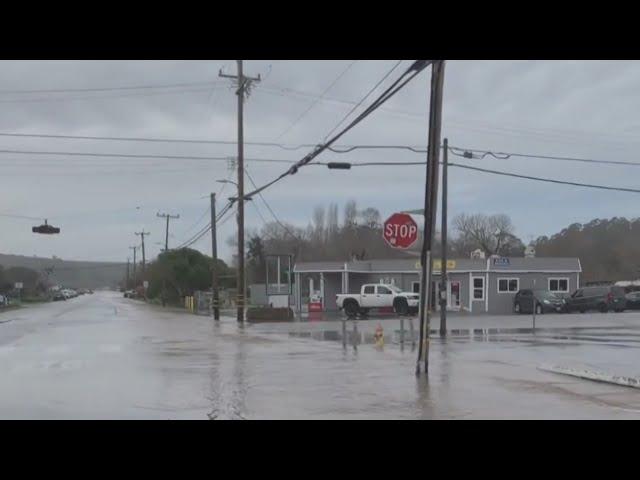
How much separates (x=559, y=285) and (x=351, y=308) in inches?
686

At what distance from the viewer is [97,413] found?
33.1 feet

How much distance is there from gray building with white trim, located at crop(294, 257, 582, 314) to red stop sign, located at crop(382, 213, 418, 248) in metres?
30.9

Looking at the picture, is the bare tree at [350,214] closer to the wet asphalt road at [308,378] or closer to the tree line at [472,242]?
the tree line at [472,242]

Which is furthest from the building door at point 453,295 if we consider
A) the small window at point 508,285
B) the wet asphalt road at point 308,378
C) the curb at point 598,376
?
the curb at point 598,376

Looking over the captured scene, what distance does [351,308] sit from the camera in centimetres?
4169

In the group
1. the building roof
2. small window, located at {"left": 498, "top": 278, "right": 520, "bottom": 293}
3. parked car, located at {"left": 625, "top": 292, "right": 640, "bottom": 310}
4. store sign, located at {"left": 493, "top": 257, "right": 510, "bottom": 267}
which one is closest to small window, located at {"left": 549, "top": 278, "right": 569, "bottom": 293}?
the building roof

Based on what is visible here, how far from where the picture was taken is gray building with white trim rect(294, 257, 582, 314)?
4819cm

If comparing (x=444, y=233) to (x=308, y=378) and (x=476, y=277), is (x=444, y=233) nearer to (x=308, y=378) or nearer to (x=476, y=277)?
(x=308, y=378)

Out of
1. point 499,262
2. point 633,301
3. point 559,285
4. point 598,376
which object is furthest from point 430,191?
point 559,285

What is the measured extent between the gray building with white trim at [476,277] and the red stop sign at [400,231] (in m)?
30.9
